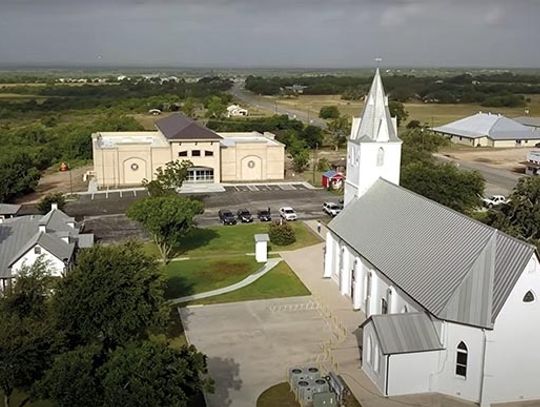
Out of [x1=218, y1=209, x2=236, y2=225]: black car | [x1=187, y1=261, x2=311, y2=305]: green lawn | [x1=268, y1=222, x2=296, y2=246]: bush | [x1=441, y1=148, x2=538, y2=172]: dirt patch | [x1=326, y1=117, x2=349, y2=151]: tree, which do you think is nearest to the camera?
[x1=187, y1=261, x2=311, y2=305]: green lawn

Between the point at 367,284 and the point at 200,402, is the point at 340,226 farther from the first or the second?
the point at 200,402

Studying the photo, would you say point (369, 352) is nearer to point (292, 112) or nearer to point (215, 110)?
point (215, 110)

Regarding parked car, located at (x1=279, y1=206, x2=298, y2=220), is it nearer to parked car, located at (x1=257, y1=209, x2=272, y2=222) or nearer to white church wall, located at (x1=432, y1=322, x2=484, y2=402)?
parked car, located at (x1=257, y1=209, x2=272, y2=222)

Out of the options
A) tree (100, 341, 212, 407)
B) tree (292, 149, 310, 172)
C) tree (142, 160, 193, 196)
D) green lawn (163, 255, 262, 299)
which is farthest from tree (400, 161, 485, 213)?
tree (100, 341, 212, 407)

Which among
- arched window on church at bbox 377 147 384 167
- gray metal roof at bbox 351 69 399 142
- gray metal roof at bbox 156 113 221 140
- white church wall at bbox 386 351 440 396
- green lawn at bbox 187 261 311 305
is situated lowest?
green lawn at bbox 187 261 311 305

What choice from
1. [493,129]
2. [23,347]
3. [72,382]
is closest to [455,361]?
[72,382]

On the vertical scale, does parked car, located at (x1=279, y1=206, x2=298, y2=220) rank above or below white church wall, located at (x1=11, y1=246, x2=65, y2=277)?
below

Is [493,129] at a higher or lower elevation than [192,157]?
lower

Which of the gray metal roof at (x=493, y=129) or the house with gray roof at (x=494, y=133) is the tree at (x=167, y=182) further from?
the gray metal roof at (x=493, y=129)
